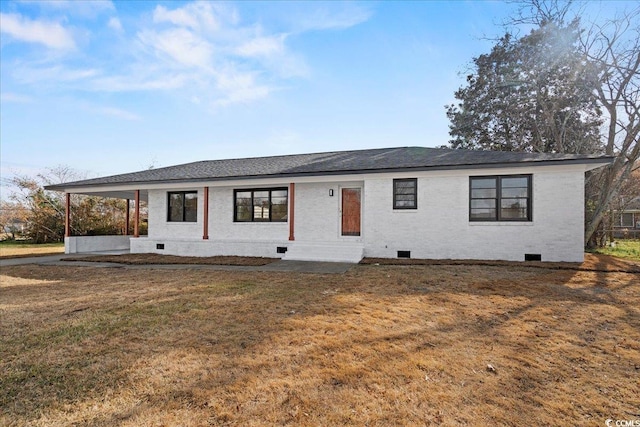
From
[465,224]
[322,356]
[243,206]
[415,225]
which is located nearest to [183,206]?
[243,206]

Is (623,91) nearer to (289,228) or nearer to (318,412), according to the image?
(289,228)

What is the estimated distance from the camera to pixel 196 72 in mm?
13750

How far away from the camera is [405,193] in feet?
36.2

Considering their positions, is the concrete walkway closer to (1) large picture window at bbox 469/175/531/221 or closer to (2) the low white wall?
(2) the low white wall

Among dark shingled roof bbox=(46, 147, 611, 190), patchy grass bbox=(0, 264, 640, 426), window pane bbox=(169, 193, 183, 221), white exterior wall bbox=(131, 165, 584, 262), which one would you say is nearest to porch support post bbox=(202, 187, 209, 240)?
white exterior wall bbox=(131, 165, 584, 262)

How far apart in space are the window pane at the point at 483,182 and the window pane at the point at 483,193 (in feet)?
0.41

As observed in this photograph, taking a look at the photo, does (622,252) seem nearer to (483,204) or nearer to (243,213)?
(483,204)

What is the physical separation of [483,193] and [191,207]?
11873 mm

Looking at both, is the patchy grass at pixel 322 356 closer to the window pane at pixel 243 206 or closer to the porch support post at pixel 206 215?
the porch support post at pixel 206 215

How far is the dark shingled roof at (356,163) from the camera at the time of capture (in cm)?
992

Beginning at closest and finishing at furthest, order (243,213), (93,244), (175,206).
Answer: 1. (243,213)
2. (175,206)
3. (93,244)

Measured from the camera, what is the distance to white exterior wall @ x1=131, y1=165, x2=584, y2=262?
31.8 ft

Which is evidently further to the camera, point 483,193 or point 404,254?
point 404,254

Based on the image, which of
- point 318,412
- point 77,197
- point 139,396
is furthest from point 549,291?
point 77,197
